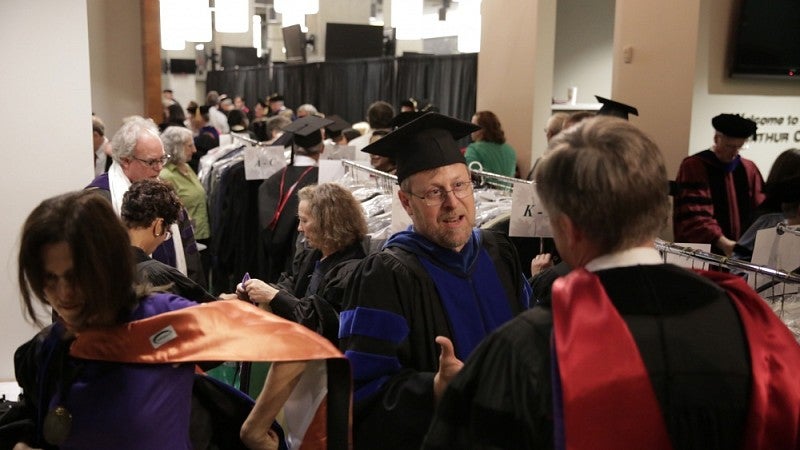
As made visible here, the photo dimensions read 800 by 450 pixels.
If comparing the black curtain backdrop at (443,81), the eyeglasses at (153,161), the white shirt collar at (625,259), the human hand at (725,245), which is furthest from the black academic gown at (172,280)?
the black curtain backdrop at (443,81)

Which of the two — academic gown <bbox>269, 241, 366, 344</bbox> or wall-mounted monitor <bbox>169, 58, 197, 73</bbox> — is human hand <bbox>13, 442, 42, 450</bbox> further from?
wall-mounted monitor <bbox>169, 58, 197, 73</bbox>

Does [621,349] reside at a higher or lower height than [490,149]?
higher

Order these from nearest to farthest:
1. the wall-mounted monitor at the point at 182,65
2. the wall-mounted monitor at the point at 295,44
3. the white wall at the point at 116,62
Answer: the white wall at the point at 116,62
the wall-mounted monitor at the point at 295,44
the wall-mounted monitor at the point at 182,65

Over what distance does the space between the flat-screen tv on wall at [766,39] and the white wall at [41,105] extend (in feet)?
14.8

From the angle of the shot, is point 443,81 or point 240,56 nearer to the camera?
point 443,81

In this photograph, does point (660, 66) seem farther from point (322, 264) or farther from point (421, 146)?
point (421, 146)

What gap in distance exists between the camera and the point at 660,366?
1272mm

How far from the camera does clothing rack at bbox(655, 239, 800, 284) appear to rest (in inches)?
91.5

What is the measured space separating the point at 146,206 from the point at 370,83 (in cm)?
1125

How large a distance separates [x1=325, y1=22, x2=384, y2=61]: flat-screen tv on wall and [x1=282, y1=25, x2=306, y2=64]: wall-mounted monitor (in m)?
1.41

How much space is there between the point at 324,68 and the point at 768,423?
49.6 feet

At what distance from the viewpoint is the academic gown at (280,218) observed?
5242mm

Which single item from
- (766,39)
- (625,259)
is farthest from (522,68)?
(625,259)

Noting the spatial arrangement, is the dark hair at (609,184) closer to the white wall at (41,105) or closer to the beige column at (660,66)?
the white wall at (41,105)
